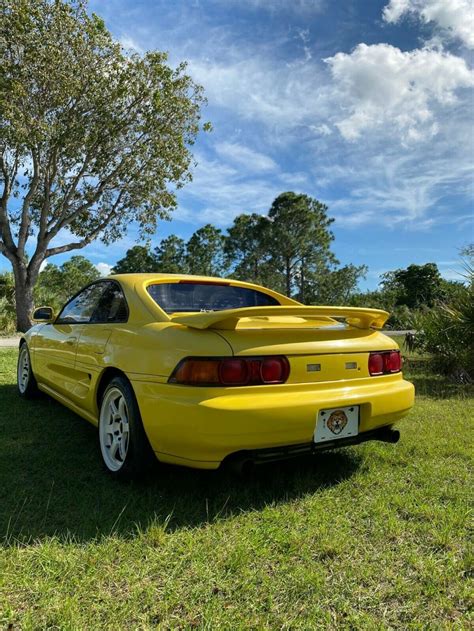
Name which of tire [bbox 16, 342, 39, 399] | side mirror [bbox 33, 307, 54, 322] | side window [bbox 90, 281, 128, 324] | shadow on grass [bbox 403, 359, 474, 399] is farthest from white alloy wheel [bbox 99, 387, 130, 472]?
shadow on grass [bbox 403, 359, 474, 399]

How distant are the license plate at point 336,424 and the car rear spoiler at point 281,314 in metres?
0.59

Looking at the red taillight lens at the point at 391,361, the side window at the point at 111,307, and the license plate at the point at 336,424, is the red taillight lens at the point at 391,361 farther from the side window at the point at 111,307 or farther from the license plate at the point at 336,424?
the side window at the point at 111,307

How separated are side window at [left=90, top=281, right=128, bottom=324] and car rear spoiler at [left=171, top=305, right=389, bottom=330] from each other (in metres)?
0.52

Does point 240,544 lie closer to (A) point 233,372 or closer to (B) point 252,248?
(A) point 233,372

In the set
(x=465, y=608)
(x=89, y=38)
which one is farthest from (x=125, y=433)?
(x=89, y=38)

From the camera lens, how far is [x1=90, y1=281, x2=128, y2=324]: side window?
3147mm

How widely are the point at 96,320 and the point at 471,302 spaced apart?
20.2ft

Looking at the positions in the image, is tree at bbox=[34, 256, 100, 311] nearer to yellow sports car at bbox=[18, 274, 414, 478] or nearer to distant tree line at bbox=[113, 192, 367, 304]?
distant tree line at bbox=[113, 192, 367, 304]

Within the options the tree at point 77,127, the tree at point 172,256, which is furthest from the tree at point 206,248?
the tree at point 77,127

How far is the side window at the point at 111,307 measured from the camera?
10.3 feet

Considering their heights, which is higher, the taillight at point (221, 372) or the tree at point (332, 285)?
the tree at point (332, 285)

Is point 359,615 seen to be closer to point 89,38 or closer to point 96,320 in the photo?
point 96,320

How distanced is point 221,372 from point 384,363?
126cm

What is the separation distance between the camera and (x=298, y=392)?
8.24 feet
